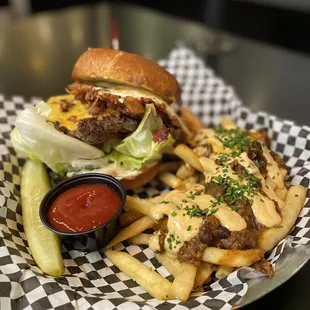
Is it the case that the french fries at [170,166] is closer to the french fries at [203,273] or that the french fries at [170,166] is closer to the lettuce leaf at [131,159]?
the lettuce leaf at [131,159]

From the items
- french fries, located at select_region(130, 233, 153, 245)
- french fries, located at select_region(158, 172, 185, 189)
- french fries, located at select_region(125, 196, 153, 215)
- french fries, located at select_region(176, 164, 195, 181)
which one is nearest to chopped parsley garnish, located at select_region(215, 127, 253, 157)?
french fries, located at select_region(176, 164, 195, 181)

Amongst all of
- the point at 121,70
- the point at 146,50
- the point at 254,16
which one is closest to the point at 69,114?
the point at 121,70

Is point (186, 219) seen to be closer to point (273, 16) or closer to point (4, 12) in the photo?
point (273, 16)

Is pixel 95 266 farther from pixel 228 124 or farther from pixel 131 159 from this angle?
pixel 228 124

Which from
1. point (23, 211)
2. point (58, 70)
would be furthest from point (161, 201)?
point (58, 70)

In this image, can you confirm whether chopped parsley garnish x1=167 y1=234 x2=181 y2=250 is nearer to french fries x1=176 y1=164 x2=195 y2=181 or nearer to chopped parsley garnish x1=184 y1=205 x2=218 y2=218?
chopped parsley garnish x1=184 y1=205 x2=218 y2=218

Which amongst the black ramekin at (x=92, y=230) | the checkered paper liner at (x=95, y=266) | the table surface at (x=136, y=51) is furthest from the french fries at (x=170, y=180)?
the table surface at (x=136, y=51)
